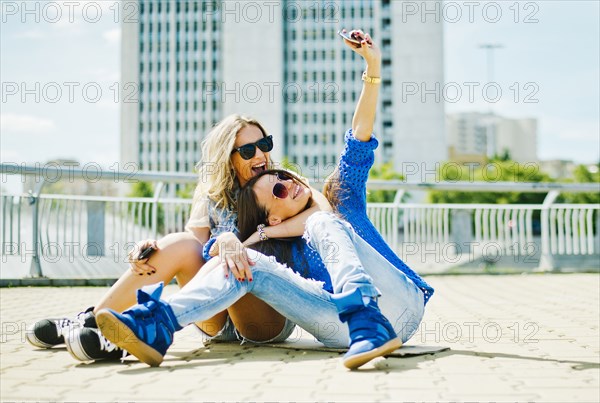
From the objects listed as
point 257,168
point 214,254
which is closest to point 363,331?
point 214,254

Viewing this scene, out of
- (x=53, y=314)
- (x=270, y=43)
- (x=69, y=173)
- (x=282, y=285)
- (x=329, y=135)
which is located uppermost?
(x=270, y=43)

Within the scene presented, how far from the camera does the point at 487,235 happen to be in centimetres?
993

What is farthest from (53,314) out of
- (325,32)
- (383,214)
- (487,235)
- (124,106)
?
(124,106)

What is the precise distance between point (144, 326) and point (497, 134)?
17742 centimetres

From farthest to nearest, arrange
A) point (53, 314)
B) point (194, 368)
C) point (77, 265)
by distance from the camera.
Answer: point (77, 265) → point (53, 314) → point (194, 368)

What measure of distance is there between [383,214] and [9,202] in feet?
14.5

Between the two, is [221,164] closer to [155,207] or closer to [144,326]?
[144,326]

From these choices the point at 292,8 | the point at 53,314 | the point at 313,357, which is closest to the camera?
the point at 313,357

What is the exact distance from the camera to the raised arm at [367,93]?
11.4 feet

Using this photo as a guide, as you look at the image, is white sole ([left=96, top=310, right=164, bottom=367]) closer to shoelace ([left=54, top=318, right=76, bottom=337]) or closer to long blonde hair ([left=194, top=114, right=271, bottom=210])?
shoelace ([left=54, top=318, right=76, bottom=337])

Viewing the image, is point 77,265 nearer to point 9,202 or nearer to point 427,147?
point 9,202

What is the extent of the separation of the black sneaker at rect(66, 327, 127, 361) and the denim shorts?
2.20 feet

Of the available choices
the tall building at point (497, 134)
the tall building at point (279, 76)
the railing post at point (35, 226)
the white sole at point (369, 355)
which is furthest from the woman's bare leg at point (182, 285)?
the tall building at point (497, 134)

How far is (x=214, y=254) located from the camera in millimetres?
3215
